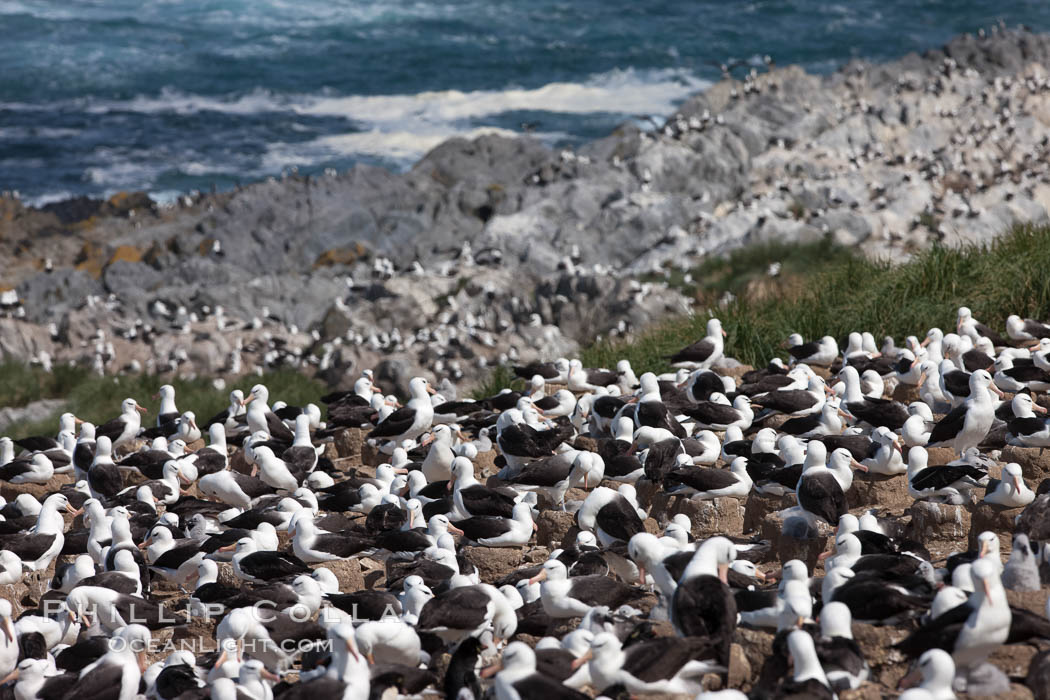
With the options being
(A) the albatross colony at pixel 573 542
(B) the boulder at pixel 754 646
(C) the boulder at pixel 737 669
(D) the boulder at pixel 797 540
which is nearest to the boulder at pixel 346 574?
(A) the albatross colony at pixel 573 542

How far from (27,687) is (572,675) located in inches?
149

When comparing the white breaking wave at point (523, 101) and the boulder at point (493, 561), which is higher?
the boulder at point (493, 561)

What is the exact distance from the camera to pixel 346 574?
10.0 m

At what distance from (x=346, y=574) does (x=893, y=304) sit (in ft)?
33.1

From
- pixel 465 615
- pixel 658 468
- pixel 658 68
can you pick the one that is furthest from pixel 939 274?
pixel 658 68

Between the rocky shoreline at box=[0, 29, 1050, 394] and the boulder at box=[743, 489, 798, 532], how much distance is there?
12.5 metres

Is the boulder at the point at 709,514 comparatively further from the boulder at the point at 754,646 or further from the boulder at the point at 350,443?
the boulder at the point at 350,443

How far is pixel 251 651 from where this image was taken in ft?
27.5

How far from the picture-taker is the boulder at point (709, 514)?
10258 mm

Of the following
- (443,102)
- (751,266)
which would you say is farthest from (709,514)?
(443,102)

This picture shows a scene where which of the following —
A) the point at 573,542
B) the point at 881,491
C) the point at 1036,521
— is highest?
the point at 1036,521

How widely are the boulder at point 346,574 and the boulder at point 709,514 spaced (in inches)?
105

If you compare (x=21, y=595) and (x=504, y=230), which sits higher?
(x=21, y=595)

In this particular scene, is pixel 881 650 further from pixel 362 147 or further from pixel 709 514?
pixel 362 147
